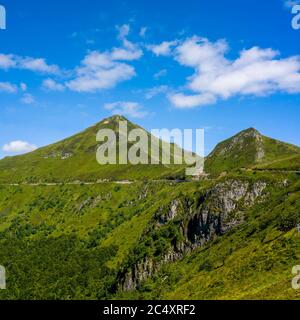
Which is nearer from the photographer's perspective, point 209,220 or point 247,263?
point 247,263

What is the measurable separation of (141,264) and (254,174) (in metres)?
53.0

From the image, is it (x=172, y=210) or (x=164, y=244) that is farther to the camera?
(x=172, y=210)

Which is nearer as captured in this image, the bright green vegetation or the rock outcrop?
the bright green vegetation

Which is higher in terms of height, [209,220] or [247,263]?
[209,220]

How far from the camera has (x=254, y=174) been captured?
14400cm

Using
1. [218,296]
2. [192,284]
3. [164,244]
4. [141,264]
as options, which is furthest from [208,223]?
[218,296]

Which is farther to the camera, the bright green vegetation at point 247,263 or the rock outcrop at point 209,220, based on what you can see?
the rock outcrop at point 209,220

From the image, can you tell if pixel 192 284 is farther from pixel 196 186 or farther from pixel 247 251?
pixel 196 186
